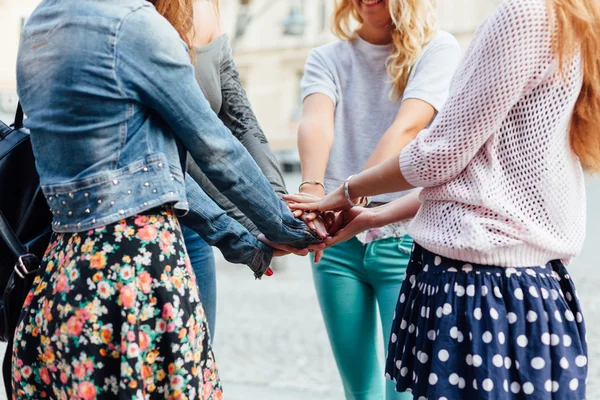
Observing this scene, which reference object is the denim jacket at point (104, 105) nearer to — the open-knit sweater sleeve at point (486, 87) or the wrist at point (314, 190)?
the open-knit sweater sleeve at point (486, 87)

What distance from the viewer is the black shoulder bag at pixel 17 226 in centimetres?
183

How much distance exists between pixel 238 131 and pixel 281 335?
378 centimetres

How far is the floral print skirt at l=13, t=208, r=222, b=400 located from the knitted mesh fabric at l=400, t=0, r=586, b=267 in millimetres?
659

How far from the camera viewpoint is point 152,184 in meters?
1.68

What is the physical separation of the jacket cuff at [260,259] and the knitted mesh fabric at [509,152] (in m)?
0.69

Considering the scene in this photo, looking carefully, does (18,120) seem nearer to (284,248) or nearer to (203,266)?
(203,266)

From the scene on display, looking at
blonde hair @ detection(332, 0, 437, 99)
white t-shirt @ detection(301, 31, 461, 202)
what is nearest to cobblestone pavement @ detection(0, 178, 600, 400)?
white t-shirt @ detection(301, 31, 461, 202)

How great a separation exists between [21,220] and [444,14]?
960 inches

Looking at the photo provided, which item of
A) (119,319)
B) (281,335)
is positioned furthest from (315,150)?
(281,335)

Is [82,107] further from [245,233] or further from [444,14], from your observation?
[444,14]

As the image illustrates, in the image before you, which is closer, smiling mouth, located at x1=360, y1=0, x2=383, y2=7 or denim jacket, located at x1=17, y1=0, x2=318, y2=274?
denim jacket, located at x1=17, y1=0, x2=318, y2=274

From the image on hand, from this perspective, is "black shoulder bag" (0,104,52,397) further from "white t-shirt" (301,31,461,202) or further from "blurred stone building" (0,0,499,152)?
"blurred stone building" (0,0,499,152)

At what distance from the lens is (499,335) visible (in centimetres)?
176

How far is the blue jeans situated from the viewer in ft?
8.21
